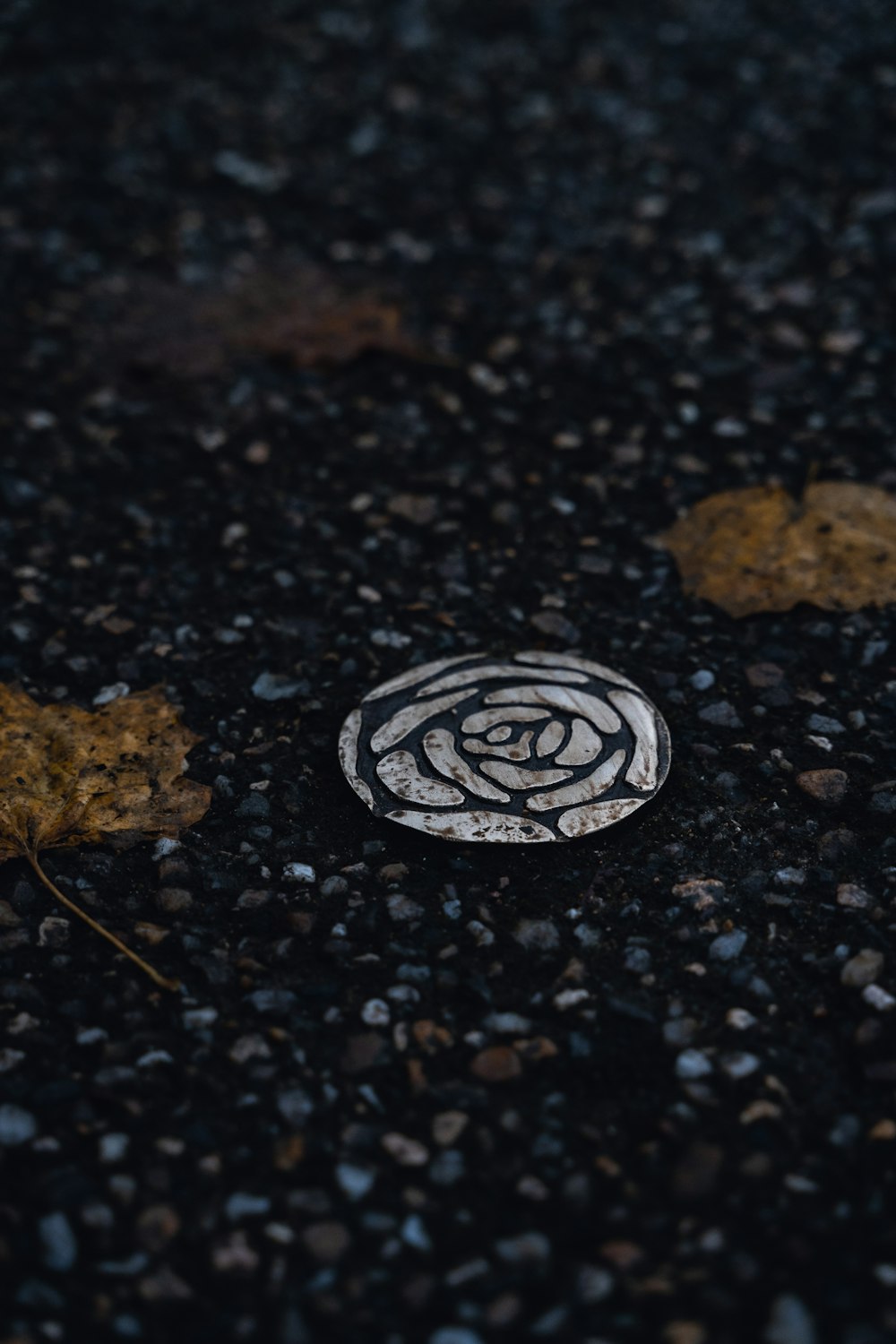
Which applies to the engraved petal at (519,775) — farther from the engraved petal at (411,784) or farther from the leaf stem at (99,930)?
the leaf stem at (99,930)

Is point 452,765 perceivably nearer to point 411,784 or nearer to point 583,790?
point 411,784

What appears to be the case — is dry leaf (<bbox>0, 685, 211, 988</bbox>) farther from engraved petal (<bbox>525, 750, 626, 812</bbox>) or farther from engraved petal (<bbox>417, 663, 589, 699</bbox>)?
engraved petal (<bbox>525, 750, 626, 812</bbox>)

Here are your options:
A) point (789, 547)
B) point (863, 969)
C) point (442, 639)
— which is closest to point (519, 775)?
point (442, 639)

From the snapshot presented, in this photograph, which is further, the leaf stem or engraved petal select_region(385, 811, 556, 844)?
engraved petal select_region(385, 811, 556, 844)

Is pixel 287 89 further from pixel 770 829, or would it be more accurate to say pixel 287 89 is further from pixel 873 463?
pixel 770 829

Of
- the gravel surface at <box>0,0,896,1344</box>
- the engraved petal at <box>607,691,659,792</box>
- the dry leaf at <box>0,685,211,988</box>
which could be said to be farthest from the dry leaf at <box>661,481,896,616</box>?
the dry leaf at <box>0,685,211,988</box>
